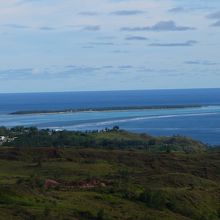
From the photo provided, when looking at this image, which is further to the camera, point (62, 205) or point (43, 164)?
point (43, 164)

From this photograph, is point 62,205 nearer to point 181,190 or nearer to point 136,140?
point 181,190

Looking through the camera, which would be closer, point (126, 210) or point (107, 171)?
point (126, 210)

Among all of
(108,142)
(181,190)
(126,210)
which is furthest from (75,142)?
(126,210)

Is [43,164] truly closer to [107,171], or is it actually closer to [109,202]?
[107,171]

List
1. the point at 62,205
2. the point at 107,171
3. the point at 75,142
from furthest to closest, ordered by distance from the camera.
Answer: the point at 75,142 → the point at 107,171 → the point at 62,205

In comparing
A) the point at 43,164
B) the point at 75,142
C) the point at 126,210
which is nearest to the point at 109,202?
the point at 126,210

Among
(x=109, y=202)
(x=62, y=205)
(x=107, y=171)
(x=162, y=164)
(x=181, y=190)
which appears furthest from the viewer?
(x=162, y=164)
